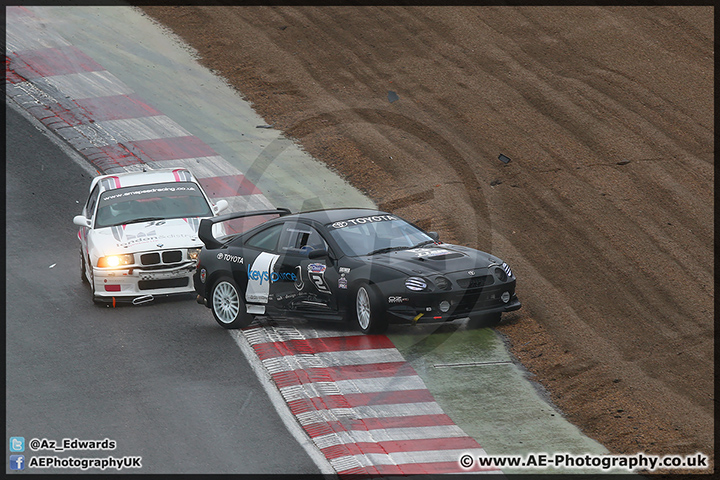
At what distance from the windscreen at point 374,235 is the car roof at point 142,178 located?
13.0 feet

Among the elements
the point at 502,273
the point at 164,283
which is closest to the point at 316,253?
the point at 502,273

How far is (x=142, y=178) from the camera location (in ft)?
51.5

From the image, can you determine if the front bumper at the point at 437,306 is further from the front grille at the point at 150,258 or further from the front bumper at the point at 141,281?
the front grille at the point at 150,258

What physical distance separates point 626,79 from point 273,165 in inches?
319

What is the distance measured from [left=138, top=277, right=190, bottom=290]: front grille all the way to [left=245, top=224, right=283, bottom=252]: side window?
4.48 feet

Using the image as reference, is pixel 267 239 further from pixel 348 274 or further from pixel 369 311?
pixel 369 311

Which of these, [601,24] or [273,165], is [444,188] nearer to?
[273,165]

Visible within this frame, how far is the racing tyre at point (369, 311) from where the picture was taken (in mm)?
11766

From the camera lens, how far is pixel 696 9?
23906 mm

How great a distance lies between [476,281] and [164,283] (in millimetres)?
4823

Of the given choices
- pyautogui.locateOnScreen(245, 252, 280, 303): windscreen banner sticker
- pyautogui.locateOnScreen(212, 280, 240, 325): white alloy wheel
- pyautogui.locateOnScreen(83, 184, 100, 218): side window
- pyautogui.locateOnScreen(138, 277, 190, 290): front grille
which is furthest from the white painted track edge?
pyautogui.locateOnScreen(83, 184, 100, 218): side window

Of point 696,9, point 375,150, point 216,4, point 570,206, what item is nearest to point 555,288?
point 570,206

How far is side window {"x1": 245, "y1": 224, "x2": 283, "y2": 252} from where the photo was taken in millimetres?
12964

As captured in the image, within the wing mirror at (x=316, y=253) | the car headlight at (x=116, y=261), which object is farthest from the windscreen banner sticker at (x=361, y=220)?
the car headlight at (x=116, y=261)
